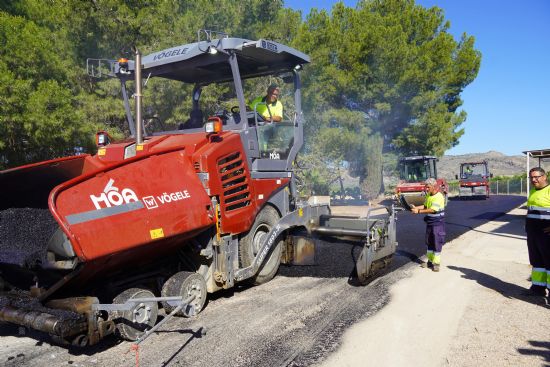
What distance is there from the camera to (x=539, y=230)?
4875mm

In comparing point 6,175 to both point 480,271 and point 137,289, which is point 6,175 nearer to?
point 137,289

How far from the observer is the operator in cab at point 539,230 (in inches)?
189

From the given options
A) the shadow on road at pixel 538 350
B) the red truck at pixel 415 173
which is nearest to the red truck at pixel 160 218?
the shadow on road at pixel 538 350

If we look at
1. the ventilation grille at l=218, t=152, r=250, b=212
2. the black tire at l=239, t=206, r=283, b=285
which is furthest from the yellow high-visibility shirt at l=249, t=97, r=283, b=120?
the black tire at l=239, t=206, r=283, b=285

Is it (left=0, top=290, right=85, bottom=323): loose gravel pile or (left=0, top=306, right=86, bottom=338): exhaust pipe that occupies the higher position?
(left=0, top=290, right=85, bottom=323): loose gravel pile

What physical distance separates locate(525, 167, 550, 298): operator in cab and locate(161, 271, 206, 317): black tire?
3750mm

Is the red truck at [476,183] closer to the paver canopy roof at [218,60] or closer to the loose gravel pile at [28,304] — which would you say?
the paver canopy roof at [218,60]

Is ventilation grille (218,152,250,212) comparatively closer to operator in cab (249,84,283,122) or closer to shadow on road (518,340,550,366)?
operator in cab (249,84,283,122)

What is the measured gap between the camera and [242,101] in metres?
5.10

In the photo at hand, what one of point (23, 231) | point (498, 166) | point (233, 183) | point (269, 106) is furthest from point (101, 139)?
point (498, 166)

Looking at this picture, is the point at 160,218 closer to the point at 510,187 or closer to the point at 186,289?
the point at 186,289

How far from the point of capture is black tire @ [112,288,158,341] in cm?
359

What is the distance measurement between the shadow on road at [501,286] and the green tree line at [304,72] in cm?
541

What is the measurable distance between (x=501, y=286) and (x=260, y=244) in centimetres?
315
